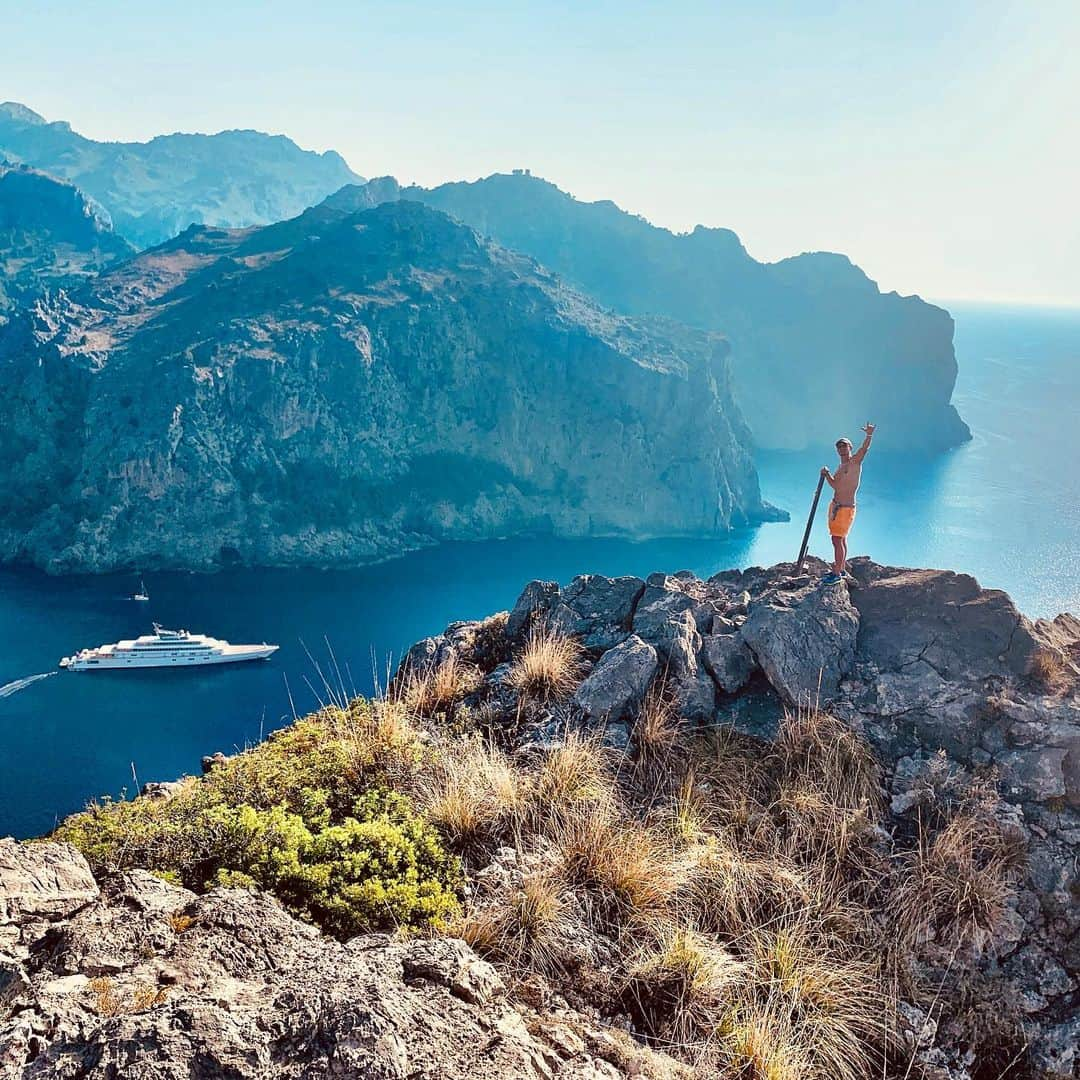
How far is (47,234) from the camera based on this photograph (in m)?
174

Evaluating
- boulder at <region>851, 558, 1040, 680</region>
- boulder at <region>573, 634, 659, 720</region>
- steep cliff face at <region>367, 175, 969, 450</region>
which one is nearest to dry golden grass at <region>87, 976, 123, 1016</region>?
boulder at <region>573, 634, 659, 720</region>

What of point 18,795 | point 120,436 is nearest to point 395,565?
point 120,436

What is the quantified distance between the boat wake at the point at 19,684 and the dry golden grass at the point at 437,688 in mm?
53639

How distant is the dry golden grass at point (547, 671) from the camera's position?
25.9 feet

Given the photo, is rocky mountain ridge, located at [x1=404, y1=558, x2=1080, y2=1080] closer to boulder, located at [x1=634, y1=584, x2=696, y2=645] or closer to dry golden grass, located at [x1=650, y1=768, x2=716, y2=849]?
boulder, located at [x1=634, y1=584, x2=696, y2=645]

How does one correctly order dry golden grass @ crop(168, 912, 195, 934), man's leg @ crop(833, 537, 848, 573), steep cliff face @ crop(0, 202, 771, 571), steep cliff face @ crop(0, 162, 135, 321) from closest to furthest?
1. dry golden grass @ crop(168, 912, 195, 934)
2. man's leg @ crop(833, 537, 848, 573)
3. steep cliff face @ crop(0, 202, 771, 571)
4. steep cliff face @ crop(0, 162, 135, 321)

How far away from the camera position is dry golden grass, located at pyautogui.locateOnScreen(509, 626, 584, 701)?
7.89m

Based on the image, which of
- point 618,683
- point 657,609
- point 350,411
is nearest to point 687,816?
point 618,683

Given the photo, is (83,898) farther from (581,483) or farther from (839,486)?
(581,483)

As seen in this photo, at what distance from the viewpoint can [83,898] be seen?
3686 millimetres

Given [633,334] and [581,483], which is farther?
[633,334]

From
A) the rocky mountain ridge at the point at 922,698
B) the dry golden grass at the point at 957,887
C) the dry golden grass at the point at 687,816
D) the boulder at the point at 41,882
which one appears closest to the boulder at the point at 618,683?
the rocky mountain ridge at the point at 922,698

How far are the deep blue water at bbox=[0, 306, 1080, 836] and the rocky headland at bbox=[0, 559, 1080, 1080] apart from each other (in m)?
12.3

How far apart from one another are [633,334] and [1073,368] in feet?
461
